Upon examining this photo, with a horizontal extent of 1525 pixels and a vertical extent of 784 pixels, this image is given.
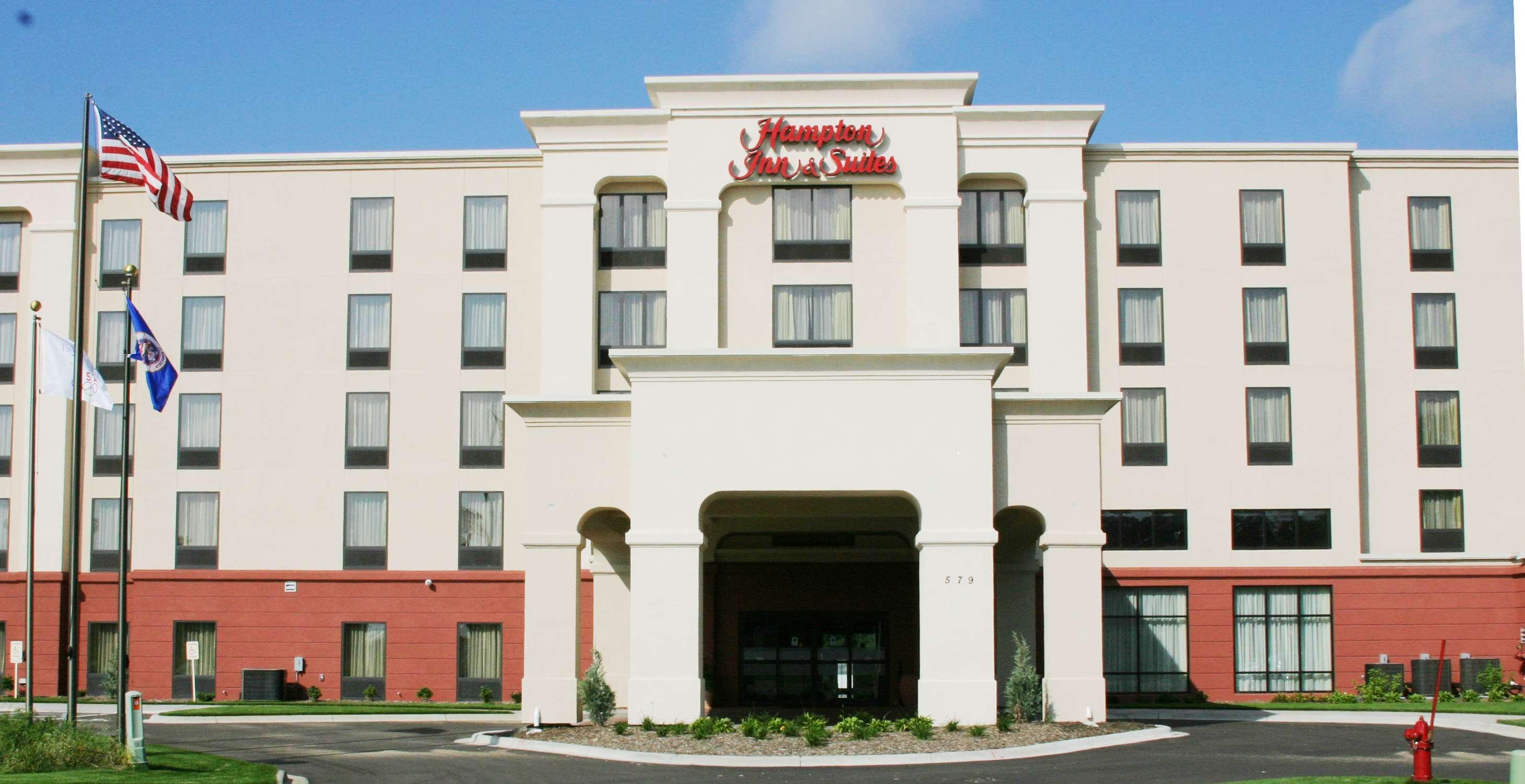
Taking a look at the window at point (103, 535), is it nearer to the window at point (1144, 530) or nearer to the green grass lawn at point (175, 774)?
the green grass lawn at point (175, 774)

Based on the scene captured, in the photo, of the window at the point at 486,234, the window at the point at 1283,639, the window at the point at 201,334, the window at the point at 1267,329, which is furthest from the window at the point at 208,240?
the window at the point at 1283,639

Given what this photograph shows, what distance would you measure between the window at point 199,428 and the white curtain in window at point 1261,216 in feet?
95.4

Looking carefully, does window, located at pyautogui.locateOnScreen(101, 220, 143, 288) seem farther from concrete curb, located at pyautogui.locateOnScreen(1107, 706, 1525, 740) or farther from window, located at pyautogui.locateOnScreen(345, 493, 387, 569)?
concrete curb, located at pyautogui.locateOnScreen(1107, 706, 1525, 740)

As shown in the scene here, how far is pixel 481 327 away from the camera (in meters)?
41.9

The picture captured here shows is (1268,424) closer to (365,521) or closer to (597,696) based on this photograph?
(597,696)

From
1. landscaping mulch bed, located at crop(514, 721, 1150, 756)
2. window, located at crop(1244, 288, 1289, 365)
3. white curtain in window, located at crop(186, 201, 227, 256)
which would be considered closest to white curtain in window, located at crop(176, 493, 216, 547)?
white curtain in window, located at crop(186, 201, 227, 256)

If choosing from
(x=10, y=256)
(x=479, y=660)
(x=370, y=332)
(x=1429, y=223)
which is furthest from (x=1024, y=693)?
(x=10, y=256)

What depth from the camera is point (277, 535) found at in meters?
41.6

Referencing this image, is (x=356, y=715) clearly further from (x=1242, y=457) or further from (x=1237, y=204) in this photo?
(x=1237, y=204)

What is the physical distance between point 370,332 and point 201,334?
4.87 m

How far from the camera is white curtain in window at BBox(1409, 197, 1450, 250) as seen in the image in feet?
136

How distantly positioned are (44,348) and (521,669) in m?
17.7

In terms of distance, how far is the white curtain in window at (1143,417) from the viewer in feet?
133

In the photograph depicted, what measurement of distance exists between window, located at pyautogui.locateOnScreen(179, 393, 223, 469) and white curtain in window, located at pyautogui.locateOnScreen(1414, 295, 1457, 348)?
110 feet
